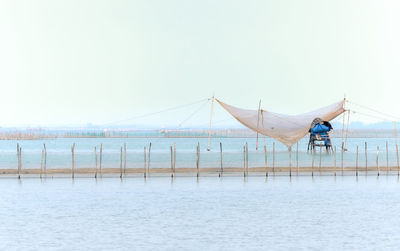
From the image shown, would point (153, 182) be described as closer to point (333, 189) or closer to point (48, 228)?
point (333, 189)

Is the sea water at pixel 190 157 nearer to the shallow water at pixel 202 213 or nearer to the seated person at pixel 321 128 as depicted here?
the seated person at pixel 321 128

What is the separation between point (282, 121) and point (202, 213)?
529 inches

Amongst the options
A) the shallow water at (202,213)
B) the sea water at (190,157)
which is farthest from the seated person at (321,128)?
the shallow water at (202,213)

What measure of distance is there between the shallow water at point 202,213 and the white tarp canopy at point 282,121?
14.4 ft

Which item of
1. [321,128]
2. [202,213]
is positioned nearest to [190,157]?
[321,128]

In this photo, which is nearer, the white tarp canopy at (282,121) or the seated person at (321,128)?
the white tarp canopy at (282,121)

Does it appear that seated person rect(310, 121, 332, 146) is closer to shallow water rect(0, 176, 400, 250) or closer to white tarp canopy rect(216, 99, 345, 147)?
white tarp canopy rect(216, 99, 345, 147)

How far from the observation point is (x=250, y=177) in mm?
22719

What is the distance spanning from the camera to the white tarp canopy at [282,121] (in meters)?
26.3

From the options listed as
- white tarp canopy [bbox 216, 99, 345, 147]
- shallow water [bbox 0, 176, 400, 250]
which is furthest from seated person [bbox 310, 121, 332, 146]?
shallow water [bbox 0, 176, 400, 250]

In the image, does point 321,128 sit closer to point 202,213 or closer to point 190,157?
point 190,157

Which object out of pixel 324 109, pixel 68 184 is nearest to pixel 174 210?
pixel 68 184

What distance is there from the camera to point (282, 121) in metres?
27.5

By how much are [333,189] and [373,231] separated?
24.2 ft
